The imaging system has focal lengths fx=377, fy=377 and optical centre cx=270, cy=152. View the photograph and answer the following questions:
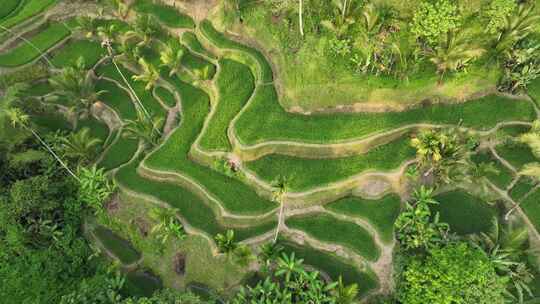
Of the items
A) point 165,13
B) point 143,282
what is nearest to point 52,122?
point 165,13

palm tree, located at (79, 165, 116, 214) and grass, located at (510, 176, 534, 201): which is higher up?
grass, located at (510, 176, 534, 201)

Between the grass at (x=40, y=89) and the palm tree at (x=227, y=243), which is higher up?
the grass at (x=40, y=89)

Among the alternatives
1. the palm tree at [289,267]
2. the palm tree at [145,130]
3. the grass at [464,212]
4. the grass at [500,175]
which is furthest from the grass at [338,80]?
the palm tree at [289,267]

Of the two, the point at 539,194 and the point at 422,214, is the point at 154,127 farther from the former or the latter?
the point at 539,194

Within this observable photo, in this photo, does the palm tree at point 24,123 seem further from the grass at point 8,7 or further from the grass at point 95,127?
the grass at point 8,7

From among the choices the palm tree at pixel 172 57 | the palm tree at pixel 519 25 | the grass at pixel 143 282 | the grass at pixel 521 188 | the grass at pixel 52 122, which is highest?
the palm tree at pixel 519 25

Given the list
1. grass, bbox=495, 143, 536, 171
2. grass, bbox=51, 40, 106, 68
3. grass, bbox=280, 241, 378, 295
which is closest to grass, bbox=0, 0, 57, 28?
grass, bbox=51, 40, 106, 68

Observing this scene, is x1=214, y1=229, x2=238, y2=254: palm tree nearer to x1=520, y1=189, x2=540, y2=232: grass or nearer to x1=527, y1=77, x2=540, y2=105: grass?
x1=520, y1=189, x2=540, y2=232: grass
